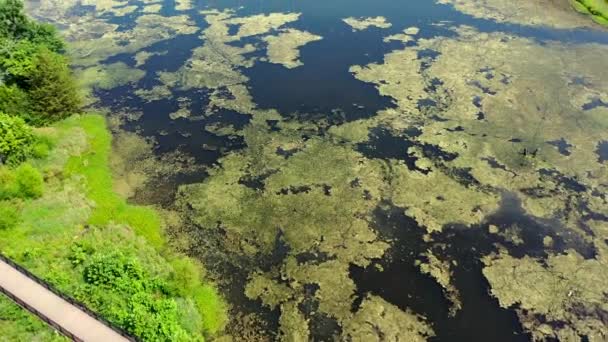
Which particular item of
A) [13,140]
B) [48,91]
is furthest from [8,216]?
[48,91]

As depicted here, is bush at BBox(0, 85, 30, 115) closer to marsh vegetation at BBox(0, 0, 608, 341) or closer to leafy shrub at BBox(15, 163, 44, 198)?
marsh vegetation at BBox(0, 0, 608, 341)

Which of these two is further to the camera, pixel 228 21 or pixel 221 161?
pixel 228 21

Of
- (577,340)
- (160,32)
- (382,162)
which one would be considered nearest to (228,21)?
(160,32)

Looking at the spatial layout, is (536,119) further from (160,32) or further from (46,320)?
(160,32)

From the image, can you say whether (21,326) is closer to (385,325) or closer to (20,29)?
(385,325)

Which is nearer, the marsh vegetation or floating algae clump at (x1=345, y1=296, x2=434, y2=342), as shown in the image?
floating algae clump at (x1=345, y1=296, x2=434, y2=342)

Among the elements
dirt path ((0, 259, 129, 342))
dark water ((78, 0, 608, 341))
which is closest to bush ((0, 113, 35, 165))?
dark water ((78, 0, 608, 341))

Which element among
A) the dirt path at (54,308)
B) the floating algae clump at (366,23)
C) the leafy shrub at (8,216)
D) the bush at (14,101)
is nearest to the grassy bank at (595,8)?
the floating algae clump at (366,23)
